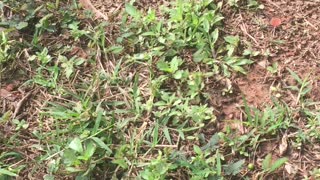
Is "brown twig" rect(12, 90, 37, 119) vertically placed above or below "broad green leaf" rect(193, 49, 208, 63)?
below

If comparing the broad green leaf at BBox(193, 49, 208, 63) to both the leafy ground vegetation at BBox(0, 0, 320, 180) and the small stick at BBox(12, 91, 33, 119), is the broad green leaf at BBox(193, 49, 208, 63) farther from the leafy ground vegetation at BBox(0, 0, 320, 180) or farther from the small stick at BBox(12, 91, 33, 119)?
the small stick at BBox(12, 91, 33, 119)

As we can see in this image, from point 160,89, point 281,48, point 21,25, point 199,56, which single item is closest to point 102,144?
point 160,89

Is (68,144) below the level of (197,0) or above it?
below

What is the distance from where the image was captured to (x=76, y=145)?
2508 millimetres

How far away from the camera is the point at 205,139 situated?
2617 mm

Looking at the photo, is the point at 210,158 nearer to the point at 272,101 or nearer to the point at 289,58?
the point at 272,101

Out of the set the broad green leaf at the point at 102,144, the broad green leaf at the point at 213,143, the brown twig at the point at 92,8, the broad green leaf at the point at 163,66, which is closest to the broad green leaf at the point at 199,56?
the broad green leaf at the point at 163,66

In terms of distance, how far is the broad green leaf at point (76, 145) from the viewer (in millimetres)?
2496

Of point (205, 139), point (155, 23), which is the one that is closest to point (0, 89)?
point (155, 23)

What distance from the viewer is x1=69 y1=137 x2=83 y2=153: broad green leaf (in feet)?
8.19

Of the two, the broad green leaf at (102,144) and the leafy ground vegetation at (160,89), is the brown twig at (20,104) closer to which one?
the leafy ground vegetation at (160,89)

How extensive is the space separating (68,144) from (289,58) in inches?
51.7

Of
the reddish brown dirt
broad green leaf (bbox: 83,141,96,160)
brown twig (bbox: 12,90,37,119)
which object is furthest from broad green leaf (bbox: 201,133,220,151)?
brown twig (bbox: 12,90,37,119)

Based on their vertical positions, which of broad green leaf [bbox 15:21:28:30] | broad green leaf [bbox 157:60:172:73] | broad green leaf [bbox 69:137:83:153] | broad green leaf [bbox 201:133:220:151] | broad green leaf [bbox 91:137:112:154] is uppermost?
broad green leaf [bbox 15:21:28:30]
